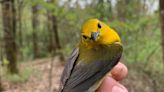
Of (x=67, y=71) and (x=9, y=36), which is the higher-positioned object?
(x=67, y=71)

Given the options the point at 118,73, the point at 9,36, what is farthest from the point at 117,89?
the point at 9,36

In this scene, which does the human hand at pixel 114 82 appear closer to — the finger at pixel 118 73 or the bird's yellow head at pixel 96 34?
the finger at pixel 118 73

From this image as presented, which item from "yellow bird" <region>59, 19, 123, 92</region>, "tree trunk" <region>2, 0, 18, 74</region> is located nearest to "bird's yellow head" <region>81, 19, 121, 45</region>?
"yellow bird" <region>59, 19, 123, 92</region>

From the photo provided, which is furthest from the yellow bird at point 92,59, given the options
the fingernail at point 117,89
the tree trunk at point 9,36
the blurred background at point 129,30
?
the tree trunk at point 9,36

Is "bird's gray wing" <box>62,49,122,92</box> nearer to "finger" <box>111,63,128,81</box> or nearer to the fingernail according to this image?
"finger" <box>111,63,128,81</box>

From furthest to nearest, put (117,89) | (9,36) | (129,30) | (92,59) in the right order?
(9,36), (129,30), (92,59), (117,89)

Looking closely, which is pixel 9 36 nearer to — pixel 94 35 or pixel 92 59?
pixel 92 59

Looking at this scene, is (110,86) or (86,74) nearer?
(110,86)
